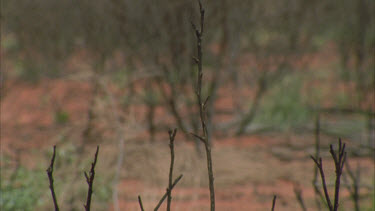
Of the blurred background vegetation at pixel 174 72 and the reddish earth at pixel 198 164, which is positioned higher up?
the blurred background vegetation at pixel 174 72

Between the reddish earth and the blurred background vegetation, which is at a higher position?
the blurred background vegetation

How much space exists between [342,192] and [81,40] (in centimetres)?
645

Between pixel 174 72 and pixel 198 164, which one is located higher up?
pixel 174 72

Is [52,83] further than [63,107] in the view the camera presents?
Yes

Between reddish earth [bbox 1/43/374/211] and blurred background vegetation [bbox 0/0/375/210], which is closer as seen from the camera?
reddish earth [bbox 1/43/374/211]

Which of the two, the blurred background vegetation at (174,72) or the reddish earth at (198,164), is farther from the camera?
the blurred background vegetation at (174,72)

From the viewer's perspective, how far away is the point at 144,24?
3.99m

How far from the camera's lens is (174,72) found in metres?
4.29

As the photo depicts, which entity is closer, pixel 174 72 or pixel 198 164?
pixel 198 164

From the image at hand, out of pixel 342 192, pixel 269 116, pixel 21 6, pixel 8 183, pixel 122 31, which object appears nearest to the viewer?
pixel 8 183

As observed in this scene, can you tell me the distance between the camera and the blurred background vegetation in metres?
3.87

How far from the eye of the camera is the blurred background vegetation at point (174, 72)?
3.87 metres

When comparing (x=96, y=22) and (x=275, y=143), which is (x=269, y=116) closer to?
(x=275, y=143)

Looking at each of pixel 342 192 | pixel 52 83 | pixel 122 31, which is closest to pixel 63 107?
pixel 52 83
